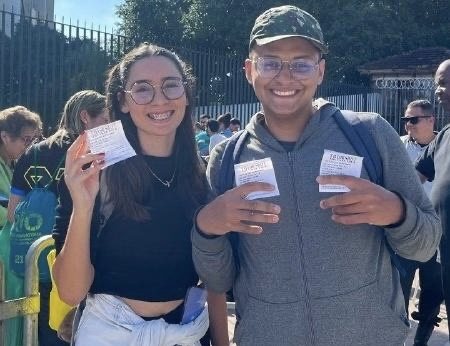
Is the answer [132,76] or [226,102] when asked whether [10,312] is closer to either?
[132,76]

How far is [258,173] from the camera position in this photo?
2057 mm

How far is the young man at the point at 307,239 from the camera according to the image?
2.10 meters

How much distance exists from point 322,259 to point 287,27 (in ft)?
2.62

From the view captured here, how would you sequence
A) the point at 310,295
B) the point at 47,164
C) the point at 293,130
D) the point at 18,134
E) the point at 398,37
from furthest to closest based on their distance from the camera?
the point at 398,37 < the point at 18,134 < the point at 47,164 < the point at 293,130 < the point at 310,295

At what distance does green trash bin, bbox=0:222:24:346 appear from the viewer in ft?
10.3

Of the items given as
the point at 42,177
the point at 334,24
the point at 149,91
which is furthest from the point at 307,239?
the point at 334,24

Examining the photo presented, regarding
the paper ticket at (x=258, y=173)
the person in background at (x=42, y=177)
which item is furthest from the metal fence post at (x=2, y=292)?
the paper ticket at (x=258, y=173)

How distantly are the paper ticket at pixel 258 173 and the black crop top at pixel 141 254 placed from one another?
1.41 feet

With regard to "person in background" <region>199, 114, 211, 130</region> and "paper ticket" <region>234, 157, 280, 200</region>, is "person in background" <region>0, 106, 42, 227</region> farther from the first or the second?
"person in background" <region>199, 114, 211, 130</region>

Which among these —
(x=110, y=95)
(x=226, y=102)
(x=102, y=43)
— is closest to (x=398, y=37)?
(x=226, y=102)

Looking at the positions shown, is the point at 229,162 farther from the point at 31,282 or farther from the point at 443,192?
the point at 443,192

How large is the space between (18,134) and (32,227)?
150 cm

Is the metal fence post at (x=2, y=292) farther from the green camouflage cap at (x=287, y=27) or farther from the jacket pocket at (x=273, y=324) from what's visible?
the green camouflage cap at (x=287, y=27)

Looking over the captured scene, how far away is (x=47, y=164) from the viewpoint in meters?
3.97
